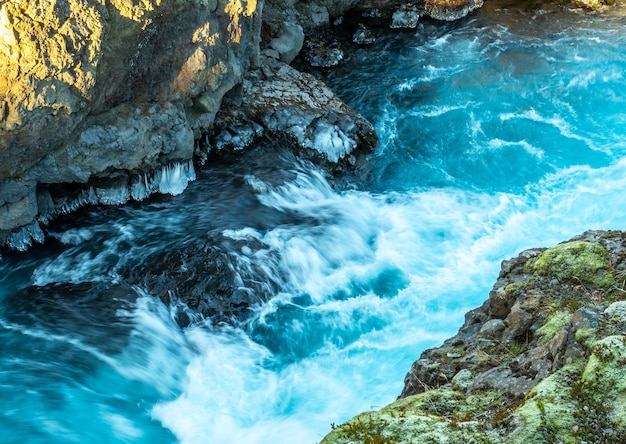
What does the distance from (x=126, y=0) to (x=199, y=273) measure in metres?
4.96

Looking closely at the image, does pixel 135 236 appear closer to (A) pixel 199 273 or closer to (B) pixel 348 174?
(A) pixel 199 273

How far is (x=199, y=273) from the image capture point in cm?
1131

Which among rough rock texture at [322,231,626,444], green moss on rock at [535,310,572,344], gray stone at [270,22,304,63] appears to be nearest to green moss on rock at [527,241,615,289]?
rough rock texture at [322,231,626,444]

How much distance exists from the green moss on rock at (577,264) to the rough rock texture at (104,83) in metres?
7.82

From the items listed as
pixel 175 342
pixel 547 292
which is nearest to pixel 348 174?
pixel 175 342

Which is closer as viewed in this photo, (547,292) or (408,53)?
(547,292)

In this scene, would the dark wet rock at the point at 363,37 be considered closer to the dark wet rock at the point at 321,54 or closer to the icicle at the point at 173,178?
the dark wet rock at the point at 321,54

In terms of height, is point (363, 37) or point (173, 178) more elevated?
point (363, 37)

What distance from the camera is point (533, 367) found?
5.57 m

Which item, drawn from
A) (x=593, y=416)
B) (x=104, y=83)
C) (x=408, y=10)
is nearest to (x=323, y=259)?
(x=104, y=83)

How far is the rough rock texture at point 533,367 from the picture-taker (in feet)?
14.7

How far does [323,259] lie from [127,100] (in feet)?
16.3

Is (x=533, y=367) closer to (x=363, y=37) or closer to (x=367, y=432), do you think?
(x=367, y=432)

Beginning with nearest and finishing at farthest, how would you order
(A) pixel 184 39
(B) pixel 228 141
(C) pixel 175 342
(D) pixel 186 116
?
(C) pixel 175 342, (A) pixel 184 39, (D) pixel 186 116, (B) pixel 228 141
